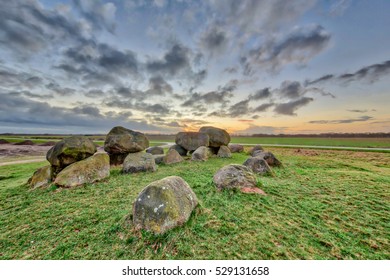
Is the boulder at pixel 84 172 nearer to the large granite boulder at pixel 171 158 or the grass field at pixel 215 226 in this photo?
the grass field at pixel 215 226

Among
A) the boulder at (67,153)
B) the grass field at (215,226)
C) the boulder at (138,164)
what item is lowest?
the grass field at (215,226)

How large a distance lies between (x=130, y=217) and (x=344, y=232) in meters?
6.05

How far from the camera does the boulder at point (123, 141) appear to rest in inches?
544

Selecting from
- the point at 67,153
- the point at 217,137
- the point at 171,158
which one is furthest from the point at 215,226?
the point at 217,137

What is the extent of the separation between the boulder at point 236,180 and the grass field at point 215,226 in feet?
1.44

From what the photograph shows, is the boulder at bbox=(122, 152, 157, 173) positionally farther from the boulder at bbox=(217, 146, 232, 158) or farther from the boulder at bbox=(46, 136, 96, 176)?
the boulder at bbox=(217, 146, 232, 158)

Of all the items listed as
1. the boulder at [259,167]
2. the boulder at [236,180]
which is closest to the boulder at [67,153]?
the boulder at [236,180]

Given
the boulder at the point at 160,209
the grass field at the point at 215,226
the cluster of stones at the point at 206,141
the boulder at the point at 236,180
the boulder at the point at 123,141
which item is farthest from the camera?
the cluster of stones at the point at 206,141

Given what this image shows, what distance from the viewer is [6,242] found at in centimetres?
446

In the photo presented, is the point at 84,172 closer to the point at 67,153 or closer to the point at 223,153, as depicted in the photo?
the point at 67,153

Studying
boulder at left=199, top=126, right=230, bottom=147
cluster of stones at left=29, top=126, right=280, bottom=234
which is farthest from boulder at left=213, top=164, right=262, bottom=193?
boulder at left=199, top=126, right=230, bottom=147

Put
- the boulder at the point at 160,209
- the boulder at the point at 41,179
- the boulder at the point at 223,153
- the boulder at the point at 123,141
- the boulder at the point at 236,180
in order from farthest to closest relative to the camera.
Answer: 1. the boulder at the point at 223,153
2. the boulder at the point at 123,141
3. the boulder at the point at 41,179
4. the boulder at the point at 236,180
5. the boulder at the point at 160,209
